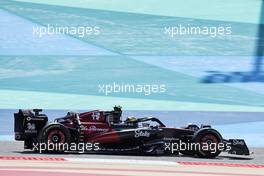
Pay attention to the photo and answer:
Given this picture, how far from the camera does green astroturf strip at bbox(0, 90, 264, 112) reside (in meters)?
17.7

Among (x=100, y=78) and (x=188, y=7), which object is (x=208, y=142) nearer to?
(x=100, y=78)

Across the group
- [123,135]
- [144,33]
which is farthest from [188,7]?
[123,135]

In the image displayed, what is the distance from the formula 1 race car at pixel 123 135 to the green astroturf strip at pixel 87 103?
267 cm

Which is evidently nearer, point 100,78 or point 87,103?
point 87,103

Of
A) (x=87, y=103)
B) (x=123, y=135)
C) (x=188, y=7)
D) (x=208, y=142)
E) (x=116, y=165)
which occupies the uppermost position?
(x=188, y=7)

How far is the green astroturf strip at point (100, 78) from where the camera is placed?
17875mm

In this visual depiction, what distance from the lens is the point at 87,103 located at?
17.9 meters

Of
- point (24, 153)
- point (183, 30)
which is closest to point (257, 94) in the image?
point (183, 30)

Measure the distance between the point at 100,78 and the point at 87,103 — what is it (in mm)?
690

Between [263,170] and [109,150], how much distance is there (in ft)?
11.5

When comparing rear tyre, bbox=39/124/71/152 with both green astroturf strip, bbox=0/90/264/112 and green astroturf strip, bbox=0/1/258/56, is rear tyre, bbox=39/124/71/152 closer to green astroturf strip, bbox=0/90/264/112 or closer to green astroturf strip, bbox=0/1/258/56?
green astroturf strip, bbox=0/90/264/112

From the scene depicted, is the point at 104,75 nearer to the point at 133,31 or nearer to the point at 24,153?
the point at 133,31

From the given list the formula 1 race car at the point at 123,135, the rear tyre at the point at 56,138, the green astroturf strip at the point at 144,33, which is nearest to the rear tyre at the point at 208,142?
the formula 1 race car at the point at 123,135

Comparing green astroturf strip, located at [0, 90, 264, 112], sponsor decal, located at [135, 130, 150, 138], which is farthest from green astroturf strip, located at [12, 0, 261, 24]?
sponsor decal, located at [135, 130, 150, 138]
